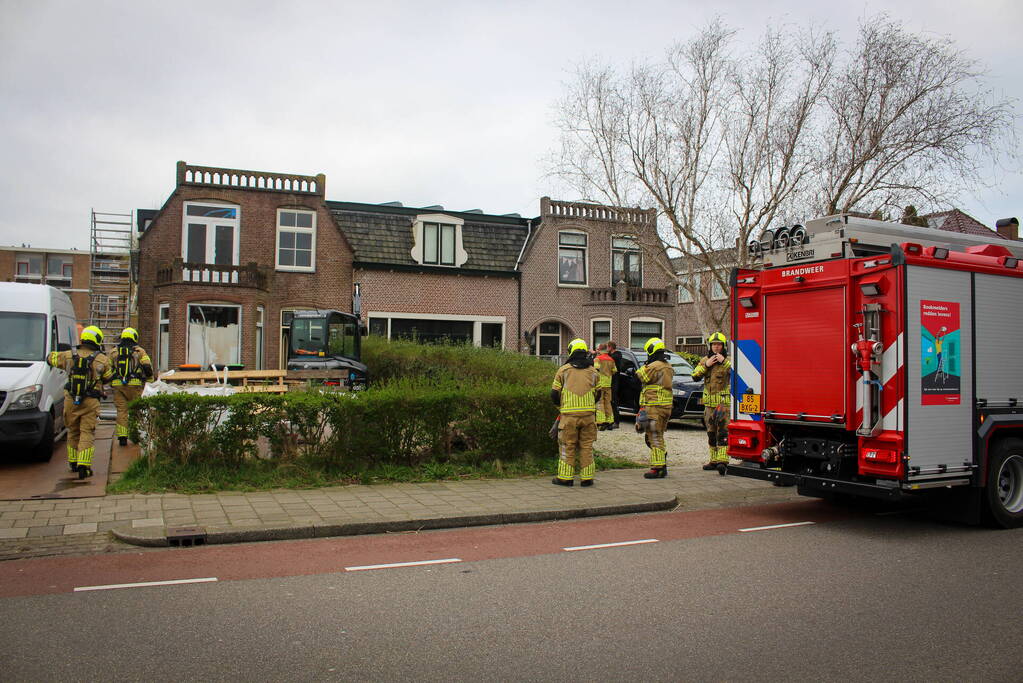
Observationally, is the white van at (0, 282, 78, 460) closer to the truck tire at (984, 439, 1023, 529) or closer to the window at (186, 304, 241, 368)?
the truck tire at (984, 439, 1023, 529)

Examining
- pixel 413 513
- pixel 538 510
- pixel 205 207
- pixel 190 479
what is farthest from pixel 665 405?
pixel 205 207

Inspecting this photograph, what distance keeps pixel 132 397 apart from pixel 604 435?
8.34 meters

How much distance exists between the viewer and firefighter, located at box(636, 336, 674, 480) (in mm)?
10359

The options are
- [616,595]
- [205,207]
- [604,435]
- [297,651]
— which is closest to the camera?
[297,651]

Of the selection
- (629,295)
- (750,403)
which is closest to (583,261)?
(629,295)

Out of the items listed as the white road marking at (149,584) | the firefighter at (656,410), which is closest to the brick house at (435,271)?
the firefighter at (656,410)

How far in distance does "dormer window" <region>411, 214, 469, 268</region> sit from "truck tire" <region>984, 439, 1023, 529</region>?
2219 cm

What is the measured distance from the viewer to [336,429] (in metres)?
9.52

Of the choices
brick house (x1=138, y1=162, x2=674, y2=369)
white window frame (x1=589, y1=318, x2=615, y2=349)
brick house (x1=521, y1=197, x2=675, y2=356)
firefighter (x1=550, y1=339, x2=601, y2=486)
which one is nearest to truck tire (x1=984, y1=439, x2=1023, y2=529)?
firefighter (x1=550, y1=339, x2=601, y2=486)

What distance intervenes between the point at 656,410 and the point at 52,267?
234 feet

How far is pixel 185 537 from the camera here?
6.73m

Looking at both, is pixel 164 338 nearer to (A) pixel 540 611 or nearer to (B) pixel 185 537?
(B) pixel 185 537

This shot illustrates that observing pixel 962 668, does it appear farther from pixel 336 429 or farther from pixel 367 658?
pixel 336 429

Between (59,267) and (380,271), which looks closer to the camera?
(380,271)
